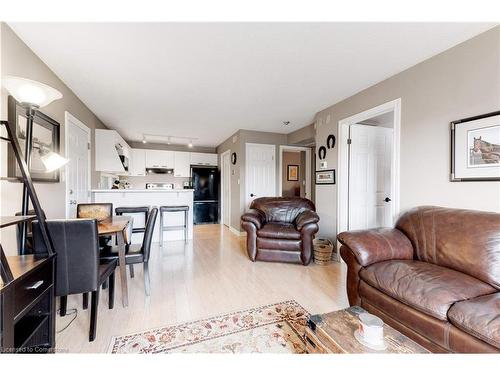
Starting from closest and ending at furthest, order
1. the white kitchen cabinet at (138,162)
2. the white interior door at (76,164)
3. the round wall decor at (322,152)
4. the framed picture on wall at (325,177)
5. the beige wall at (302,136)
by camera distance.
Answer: the white interior door at (76,164), the framed picture on wall at (325,177), the round wall decor at (322,152), the beige wall at (302,136), the white kitchen cabinet at (138,162)

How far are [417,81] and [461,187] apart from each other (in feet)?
3.79

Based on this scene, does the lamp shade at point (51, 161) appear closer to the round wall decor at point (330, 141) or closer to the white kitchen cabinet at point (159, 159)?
the round wall decor at point (330, 141)

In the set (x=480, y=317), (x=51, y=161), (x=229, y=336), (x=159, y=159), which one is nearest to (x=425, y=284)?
(x=480, y=317)

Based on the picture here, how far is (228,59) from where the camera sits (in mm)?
2051

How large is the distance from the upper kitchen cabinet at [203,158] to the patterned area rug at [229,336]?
5084 mm

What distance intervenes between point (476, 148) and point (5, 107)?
3.79m

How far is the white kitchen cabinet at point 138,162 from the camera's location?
588 cm

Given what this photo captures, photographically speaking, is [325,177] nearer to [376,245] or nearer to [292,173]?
[376,245]

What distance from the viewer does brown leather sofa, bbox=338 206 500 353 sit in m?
1.12

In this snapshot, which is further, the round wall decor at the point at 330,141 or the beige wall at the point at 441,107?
the round wall decor at the point at 330,141

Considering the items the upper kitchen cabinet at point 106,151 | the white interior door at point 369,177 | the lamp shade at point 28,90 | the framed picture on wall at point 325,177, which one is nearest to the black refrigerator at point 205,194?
the upper kitchen cabinet at point 106,151

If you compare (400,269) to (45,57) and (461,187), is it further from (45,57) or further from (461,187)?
(45,57)

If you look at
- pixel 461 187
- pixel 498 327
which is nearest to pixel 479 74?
pixel 461 187
